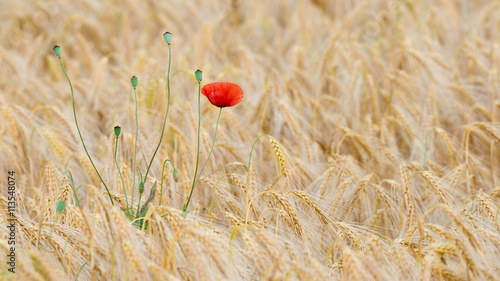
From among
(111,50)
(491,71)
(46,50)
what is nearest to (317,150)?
(491,71)

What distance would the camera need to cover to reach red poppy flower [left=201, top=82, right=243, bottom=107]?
138 cm

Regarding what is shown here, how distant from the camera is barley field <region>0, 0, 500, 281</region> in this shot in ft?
4.29

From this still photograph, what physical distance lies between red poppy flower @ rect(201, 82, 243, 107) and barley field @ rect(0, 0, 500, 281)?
0.25m

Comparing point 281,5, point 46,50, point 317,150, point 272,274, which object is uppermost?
point 281,5

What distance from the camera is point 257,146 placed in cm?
224

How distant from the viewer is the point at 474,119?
96.3 inches

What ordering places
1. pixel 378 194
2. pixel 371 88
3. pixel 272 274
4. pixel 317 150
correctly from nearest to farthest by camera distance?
1. pixel 272 274
2. pixel 378 194
3. pixel 317 150
4. pixel 371 88

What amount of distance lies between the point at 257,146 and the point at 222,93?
879 millimetres

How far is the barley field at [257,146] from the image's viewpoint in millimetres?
1307

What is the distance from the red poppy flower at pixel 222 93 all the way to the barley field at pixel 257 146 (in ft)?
0.81

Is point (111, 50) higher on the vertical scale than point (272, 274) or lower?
higher

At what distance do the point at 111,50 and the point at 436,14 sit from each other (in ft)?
7.85

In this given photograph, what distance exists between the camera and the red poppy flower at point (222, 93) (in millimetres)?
1383

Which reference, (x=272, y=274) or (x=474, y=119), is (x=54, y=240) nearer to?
(x=272, y=274)
